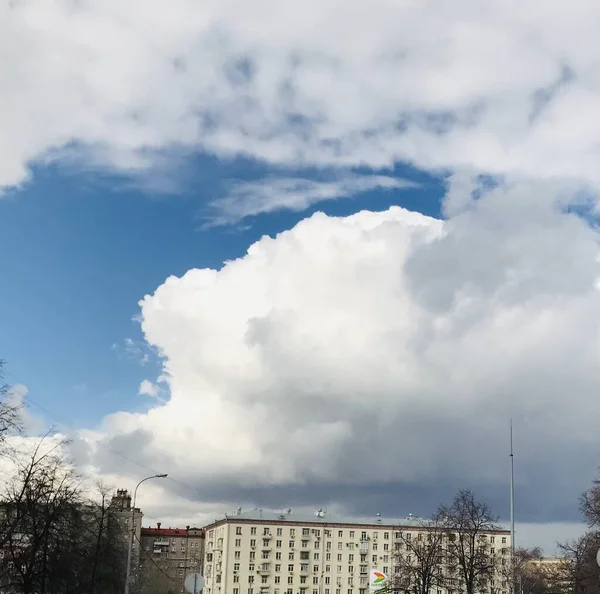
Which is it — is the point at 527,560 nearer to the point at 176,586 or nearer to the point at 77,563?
the point at 176,586

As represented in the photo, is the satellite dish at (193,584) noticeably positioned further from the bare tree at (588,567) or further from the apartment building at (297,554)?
the apartment building at (297,554)

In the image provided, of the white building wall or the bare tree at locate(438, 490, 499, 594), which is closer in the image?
the bare tree at locate(438, 490, 499, 594)

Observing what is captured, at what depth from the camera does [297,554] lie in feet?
517

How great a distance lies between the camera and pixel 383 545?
162250 millimetres

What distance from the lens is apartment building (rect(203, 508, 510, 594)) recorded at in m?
154

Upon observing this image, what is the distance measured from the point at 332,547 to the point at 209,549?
26152mm

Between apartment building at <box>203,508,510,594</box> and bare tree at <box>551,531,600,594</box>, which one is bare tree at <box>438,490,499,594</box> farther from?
apartment building at <box>203,508,510,594</box>

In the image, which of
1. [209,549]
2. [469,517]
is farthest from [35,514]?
[209,549]

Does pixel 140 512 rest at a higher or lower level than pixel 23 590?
higher

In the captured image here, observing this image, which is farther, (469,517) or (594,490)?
(469,517)

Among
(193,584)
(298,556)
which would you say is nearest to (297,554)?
(298,556)

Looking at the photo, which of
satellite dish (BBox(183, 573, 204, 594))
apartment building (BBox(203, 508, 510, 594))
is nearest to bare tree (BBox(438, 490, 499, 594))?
satellite dish (BBox(183, 573, 204, 594))

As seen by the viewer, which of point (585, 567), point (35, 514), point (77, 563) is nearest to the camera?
point (35, 514)

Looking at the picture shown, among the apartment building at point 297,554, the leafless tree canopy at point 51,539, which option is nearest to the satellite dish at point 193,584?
the leafless tree canopy at point 51,539
